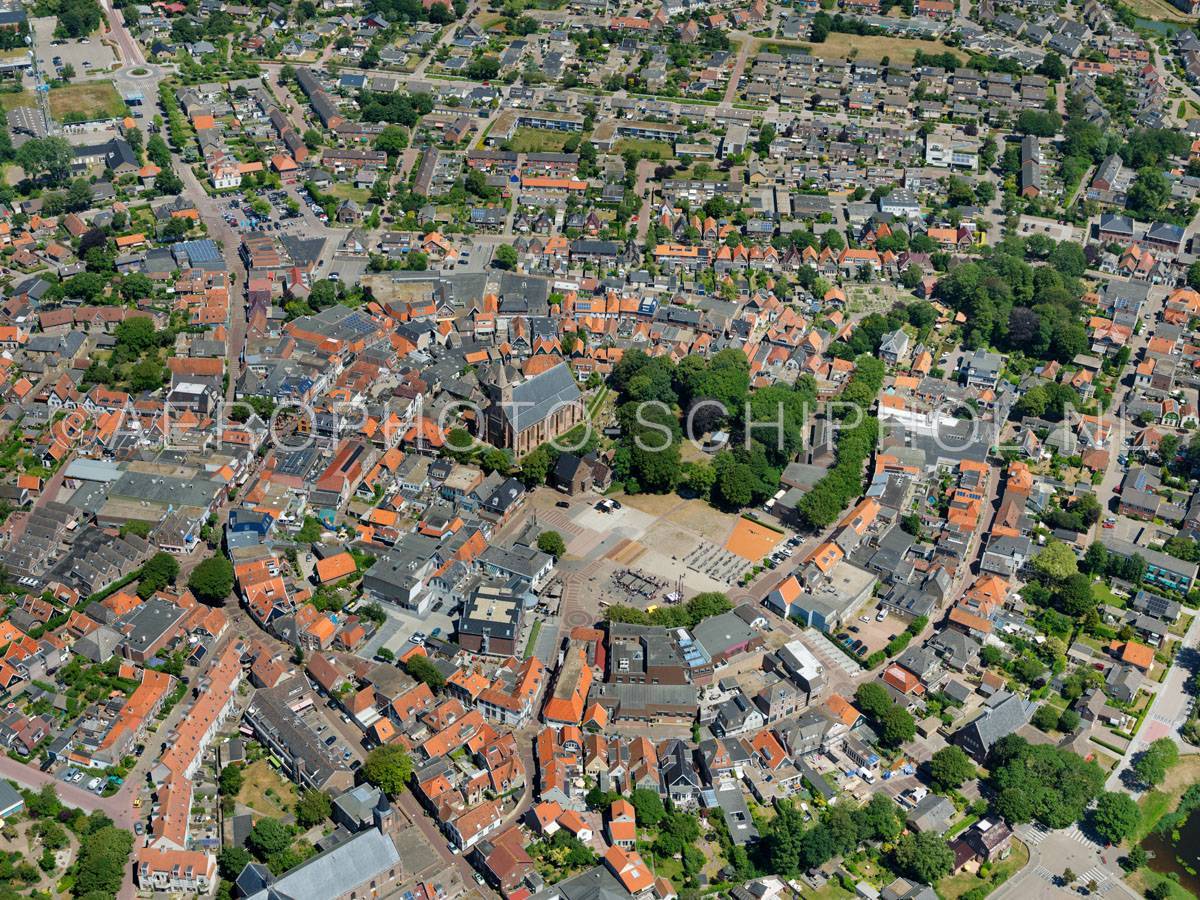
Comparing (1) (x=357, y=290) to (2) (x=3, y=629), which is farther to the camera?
(1) (x=357, y=290)

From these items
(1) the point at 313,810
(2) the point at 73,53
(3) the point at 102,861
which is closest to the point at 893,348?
(1) the point at 313,810

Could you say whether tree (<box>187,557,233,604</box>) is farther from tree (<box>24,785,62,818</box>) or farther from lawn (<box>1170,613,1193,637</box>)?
lawn (<box>1170,613,1193,637</box>)

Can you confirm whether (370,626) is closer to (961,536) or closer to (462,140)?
(961,536)

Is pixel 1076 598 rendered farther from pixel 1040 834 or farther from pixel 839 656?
pixel 1040 834

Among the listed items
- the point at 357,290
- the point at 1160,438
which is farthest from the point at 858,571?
the point at 357,290

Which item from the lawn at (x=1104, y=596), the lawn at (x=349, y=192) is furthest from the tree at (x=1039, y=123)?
the lawn at (x=1104, y=596)
